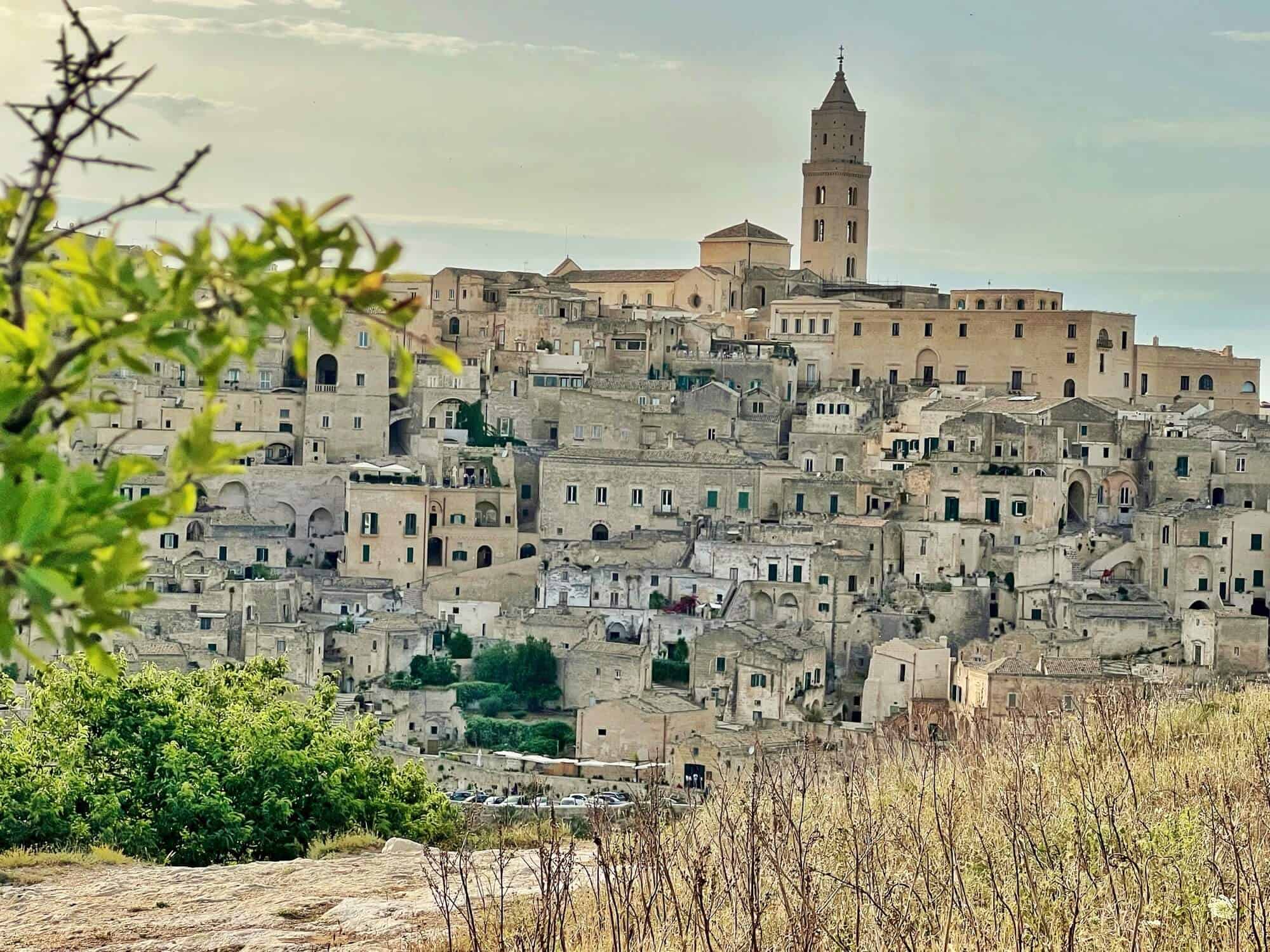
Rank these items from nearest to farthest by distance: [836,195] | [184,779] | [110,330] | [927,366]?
[110,330] → [184,779] → [927,366] → [836,195]

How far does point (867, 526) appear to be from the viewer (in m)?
31.4

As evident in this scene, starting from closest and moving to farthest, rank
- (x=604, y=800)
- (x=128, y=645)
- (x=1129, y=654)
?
(x=604, y=800), (x=128, y=645), (x=1129, y=654)

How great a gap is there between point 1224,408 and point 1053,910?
1523 inches

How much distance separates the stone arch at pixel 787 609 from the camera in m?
30.6

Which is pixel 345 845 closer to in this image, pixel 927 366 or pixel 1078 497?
pixel 1078 497

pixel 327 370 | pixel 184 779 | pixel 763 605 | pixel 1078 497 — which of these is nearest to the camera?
pixel 184 779

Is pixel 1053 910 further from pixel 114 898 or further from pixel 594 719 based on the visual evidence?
pixel 594 719

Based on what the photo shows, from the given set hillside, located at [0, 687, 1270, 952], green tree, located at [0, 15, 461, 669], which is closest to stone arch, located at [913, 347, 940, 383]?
hillside, located at [0, 687, 1270, 952]

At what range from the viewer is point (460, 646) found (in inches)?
1190

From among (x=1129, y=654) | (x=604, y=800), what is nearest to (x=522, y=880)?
(x=604, y=800)

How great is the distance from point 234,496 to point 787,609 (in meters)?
10.8

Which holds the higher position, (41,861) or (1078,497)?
(1078,497)

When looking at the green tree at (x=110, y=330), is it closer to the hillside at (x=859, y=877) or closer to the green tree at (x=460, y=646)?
the hillside at (x=859, y=877)

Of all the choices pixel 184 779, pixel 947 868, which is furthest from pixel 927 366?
pixel 947 868
